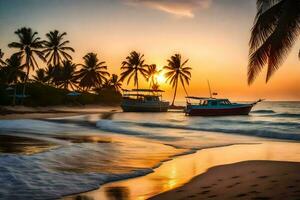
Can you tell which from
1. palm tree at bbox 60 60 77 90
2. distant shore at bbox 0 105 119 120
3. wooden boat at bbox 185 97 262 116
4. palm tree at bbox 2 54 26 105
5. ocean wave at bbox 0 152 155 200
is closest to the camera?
ocean wave at bbox 0 152 155 200

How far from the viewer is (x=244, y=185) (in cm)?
683

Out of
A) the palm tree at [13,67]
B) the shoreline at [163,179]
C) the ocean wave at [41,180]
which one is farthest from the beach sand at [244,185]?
the palm tree at [13,67]

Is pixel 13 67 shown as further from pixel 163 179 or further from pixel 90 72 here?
pixel 163 179

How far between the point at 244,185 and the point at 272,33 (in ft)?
20.1

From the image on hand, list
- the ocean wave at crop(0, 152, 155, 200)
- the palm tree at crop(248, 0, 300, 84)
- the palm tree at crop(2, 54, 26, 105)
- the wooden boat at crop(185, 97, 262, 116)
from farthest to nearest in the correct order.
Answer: the palm tree at crop(2, 54, 26, 105) < the wooden boat at crop(185, 97, 262, 116) < the palm tree at crop(248, 0, 300, 84) < the ocean wave at crop(0, 152, 155, 200)

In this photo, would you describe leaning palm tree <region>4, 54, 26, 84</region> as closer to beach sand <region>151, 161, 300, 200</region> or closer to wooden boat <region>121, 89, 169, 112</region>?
wooden boat <region>121, 89, 169, 112</region>

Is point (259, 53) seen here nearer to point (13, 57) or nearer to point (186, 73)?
point (13, 57)

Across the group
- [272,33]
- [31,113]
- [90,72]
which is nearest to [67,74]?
[90,72]

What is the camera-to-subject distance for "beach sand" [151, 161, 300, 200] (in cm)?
591

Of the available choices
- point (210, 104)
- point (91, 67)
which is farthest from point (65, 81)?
point (210, 104)

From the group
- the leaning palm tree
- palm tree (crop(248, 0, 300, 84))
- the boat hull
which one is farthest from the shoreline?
the leaning palm tree

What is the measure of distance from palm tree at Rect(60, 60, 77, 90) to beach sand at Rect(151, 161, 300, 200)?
74.8 m

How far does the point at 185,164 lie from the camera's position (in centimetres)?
1048

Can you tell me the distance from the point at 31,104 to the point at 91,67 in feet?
72.8
